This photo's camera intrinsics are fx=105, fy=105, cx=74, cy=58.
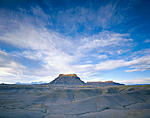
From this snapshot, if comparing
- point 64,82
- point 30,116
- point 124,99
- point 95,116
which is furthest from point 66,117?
point 64,82

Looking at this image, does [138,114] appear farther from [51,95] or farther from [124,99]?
[51,95]

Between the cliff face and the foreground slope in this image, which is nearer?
the foreground slope

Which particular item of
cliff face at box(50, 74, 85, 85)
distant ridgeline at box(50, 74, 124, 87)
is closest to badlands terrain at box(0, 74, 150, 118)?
distant ridgeline at box(50, 74, 124, 87)

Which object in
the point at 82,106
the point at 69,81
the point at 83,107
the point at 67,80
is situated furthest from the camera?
the point at 67,80

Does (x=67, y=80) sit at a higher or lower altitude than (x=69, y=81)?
higher

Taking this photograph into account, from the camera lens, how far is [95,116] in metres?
20.6

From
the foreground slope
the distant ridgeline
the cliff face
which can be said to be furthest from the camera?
the cliff face

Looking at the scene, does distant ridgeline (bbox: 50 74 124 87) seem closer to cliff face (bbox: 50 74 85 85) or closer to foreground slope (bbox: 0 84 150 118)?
cliff face (bbox: 50 74 85 85)

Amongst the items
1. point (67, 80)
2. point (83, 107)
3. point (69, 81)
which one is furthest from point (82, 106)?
point (67, 80)

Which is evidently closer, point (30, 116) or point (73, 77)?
point (30, 116)

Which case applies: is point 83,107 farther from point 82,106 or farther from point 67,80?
point 67,80

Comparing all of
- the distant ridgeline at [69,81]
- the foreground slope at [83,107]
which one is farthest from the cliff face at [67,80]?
the foreground slope at [83,107]

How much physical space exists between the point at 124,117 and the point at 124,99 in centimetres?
2026

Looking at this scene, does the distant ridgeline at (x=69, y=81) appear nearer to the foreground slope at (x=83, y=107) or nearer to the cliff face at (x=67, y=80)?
the cliff face at (x=67, y=80)
